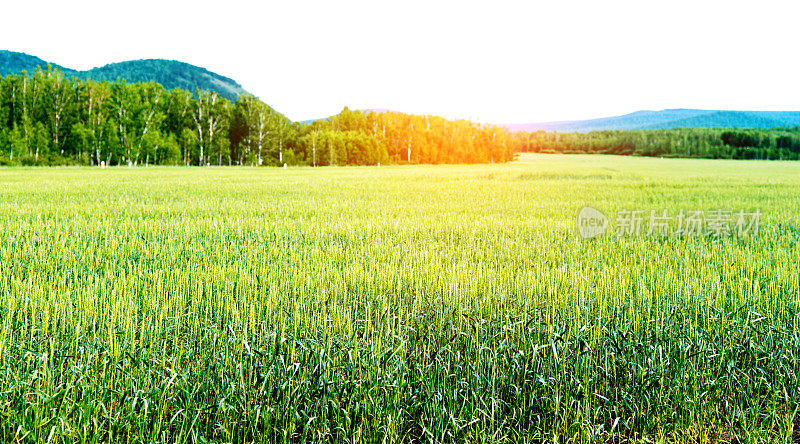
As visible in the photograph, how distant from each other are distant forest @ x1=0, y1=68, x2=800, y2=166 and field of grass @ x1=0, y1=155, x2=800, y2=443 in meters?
56.7

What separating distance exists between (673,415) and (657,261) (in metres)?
4.81

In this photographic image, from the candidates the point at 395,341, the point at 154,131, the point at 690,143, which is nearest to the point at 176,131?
the point at 154,131

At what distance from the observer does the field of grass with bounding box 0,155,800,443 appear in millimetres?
3217

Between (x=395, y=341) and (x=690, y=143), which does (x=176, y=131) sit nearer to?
(x=395, y=341)

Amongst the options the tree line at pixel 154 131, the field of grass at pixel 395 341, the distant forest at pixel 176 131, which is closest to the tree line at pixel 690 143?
the distant forest at pixel 176 131

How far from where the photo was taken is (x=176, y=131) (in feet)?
228

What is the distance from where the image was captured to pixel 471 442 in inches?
122

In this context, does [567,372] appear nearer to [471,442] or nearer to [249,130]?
[471,442]

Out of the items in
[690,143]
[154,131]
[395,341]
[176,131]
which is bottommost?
[395,341]

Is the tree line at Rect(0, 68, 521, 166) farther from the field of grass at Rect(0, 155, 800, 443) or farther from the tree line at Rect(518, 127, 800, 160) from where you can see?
the tree line at Rect(518, 127, 800, 160)

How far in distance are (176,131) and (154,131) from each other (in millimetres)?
7990

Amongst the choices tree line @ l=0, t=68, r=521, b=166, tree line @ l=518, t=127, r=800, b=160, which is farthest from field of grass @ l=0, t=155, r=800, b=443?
tree line @ l=518, t=127, r=800, b=160

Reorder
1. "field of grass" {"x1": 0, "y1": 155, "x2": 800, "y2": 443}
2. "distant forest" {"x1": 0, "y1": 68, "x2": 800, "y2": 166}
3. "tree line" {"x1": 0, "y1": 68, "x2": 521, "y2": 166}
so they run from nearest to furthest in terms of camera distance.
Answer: "field of grass" {"x1": 0, "y1": 155, "x2": 800, "y2": 443} < "tree line" {"x1": 0, "y1": 68, "x2": 521, "y2": 166} < "distant forest" {"x1": 0, "y1": 68, "x2": 800, "y2": 166}

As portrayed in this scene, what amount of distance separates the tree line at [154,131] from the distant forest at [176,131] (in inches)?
4.4
